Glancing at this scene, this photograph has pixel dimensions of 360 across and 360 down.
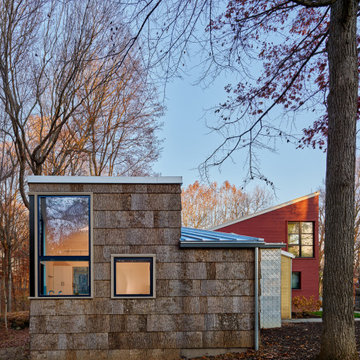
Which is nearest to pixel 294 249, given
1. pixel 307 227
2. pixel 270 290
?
pixel 307 227

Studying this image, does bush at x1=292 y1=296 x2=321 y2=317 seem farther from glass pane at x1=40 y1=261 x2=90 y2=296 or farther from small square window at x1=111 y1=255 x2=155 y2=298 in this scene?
glass pane at x1=40 y1=261 x2=90 y2=296

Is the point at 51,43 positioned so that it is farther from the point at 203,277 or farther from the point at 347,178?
the point at 347,178

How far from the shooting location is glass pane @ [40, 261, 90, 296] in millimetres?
6254

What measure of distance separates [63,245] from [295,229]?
1110 centimetres

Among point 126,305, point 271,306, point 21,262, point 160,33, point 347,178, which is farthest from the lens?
point 21,262

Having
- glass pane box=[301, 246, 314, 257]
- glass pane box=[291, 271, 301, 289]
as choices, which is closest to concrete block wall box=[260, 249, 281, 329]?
glass pane box=[291, 271, 301, 289]

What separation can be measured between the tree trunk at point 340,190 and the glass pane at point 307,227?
1043 cm

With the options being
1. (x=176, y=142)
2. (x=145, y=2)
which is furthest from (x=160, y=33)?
(x=176, y=142)

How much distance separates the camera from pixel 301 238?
15133 millimetres

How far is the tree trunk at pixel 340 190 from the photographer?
197 inches

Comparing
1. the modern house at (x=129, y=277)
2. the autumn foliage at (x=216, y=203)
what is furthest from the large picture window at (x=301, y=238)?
the autumn foliage at (x=216, y=203)

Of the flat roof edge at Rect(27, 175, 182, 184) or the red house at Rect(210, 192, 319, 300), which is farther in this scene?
the red house at Rect(210, 192, 319, 300)

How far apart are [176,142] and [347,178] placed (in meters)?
9.96

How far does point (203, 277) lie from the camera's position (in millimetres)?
6418
